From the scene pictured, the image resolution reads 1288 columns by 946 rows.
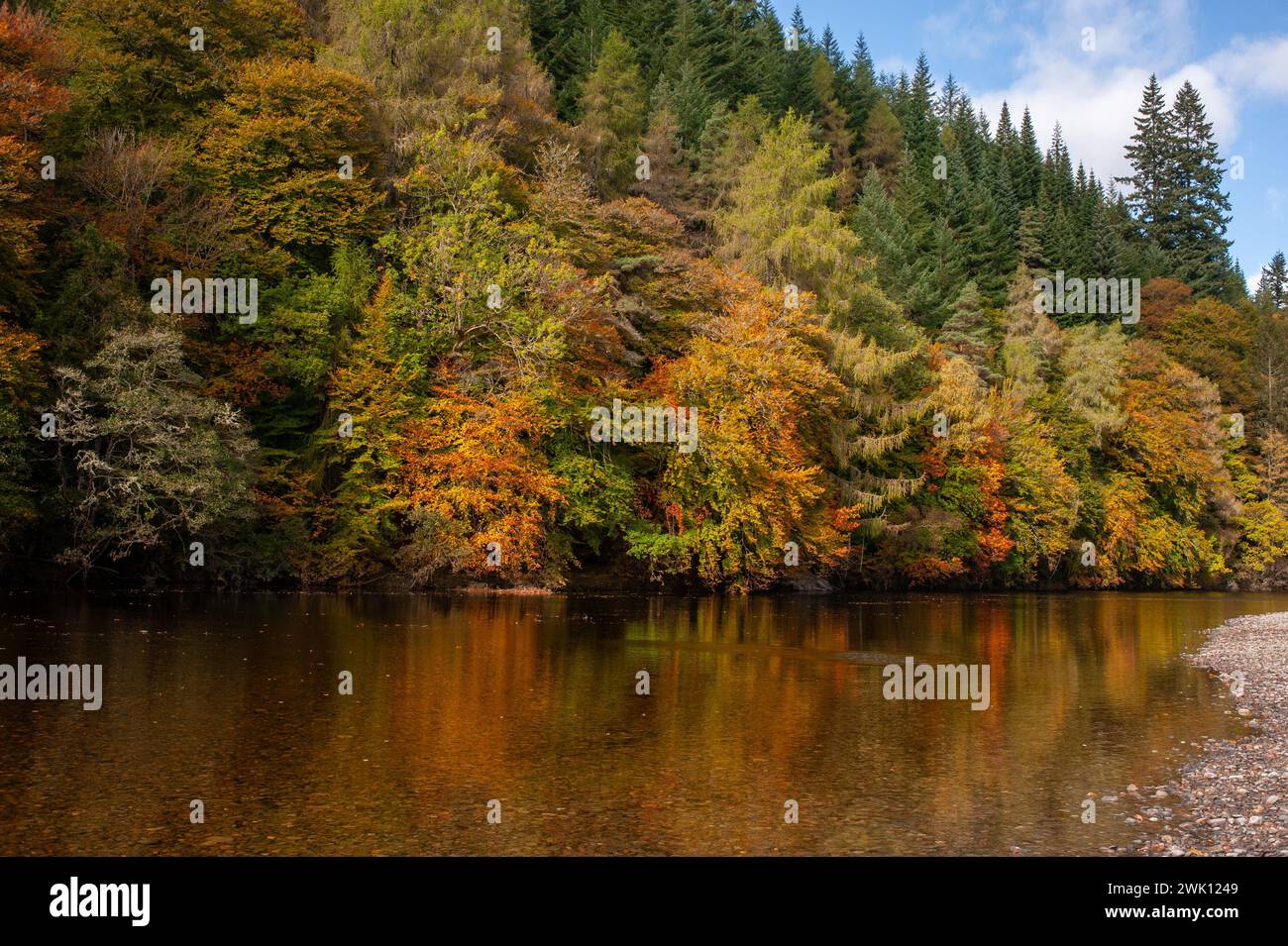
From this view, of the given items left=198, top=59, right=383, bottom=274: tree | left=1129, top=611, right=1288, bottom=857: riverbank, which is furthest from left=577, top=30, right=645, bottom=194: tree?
left=1129, top=611, right=1288, bottom=857: riverbank

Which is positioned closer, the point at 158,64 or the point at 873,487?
the point at 158,64

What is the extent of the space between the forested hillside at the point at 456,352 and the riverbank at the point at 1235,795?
26397 mm

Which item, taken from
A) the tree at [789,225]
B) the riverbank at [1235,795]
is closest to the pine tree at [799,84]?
the tree at [789,225]

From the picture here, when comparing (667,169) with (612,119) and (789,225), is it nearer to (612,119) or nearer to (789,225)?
(612,119)

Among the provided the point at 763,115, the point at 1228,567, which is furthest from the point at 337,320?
the point at 1228,567

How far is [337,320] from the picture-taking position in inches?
1603

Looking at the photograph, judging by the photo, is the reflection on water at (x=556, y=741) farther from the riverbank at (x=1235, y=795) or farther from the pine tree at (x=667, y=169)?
the pine tree at (x=667, y=169)

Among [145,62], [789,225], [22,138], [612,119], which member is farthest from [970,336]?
[22,138]

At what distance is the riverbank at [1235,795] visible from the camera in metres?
10.1

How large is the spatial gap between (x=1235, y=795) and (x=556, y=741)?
8.53 meters

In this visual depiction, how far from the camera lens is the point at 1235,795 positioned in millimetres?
11773

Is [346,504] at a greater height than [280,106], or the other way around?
[280,106]

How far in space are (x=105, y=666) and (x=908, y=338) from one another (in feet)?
158
